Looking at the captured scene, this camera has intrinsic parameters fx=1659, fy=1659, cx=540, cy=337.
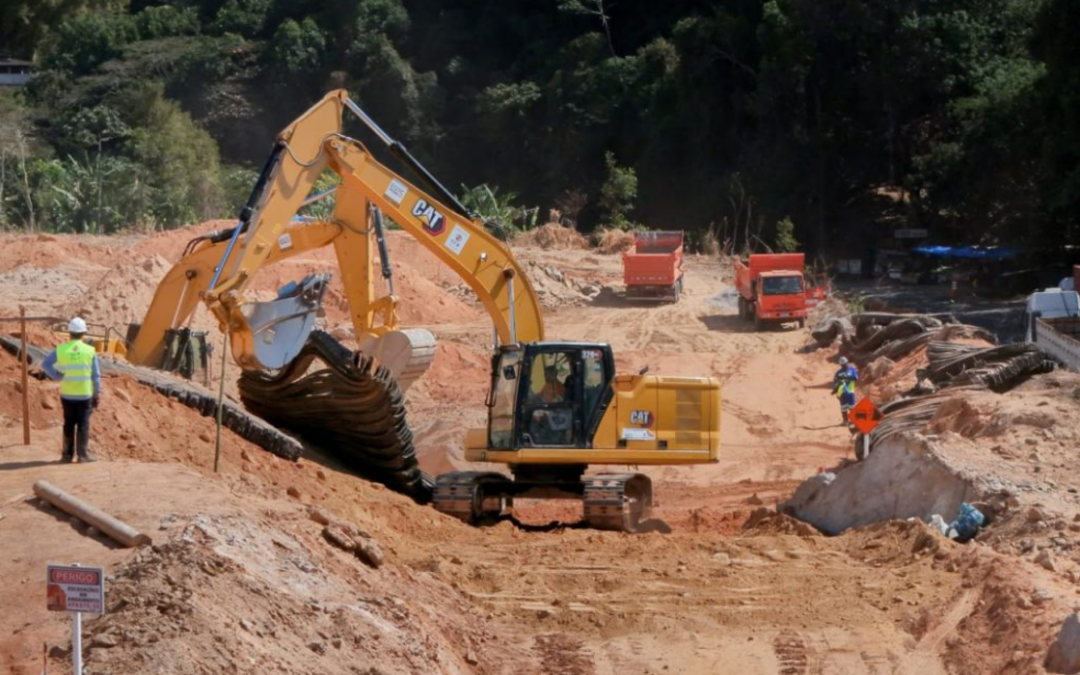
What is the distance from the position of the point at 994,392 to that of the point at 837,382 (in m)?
4.55

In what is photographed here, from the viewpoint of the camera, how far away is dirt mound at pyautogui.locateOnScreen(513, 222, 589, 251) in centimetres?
5131

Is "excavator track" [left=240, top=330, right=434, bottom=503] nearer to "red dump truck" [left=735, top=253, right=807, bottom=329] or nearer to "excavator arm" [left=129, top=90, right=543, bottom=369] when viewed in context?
"excavator arm" [left=129, top=90, right=543, bottom=369]

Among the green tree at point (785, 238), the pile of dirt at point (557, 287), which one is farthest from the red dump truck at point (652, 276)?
the green tree at point (785, 238)

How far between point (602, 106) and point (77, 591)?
185 feet

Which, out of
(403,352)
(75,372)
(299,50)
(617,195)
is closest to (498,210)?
(617,195)

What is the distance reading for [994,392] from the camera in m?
23.4

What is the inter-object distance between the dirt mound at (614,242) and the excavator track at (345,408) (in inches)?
1202

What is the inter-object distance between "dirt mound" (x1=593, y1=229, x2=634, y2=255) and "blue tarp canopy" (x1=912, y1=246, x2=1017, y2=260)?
8709 millimetres

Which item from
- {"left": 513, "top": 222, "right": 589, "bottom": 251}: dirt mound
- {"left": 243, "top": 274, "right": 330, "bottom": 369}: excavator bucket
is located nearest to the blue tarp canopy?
{"left": 513, "top": 222, "right": 589, "bottom": 251}: dirt mound

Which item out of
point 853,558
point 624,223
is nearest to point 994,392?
point 853,558

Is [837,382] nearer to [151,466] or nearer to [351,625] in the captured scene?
[151,466]

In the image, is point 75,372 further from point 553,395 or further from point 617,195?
point 617,195

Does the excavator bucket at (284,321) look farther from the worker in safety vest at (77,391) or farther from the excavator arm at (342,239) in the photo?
the worker in safety vest at (77,391)

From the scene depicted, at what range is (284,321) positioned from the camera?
18969 mm
